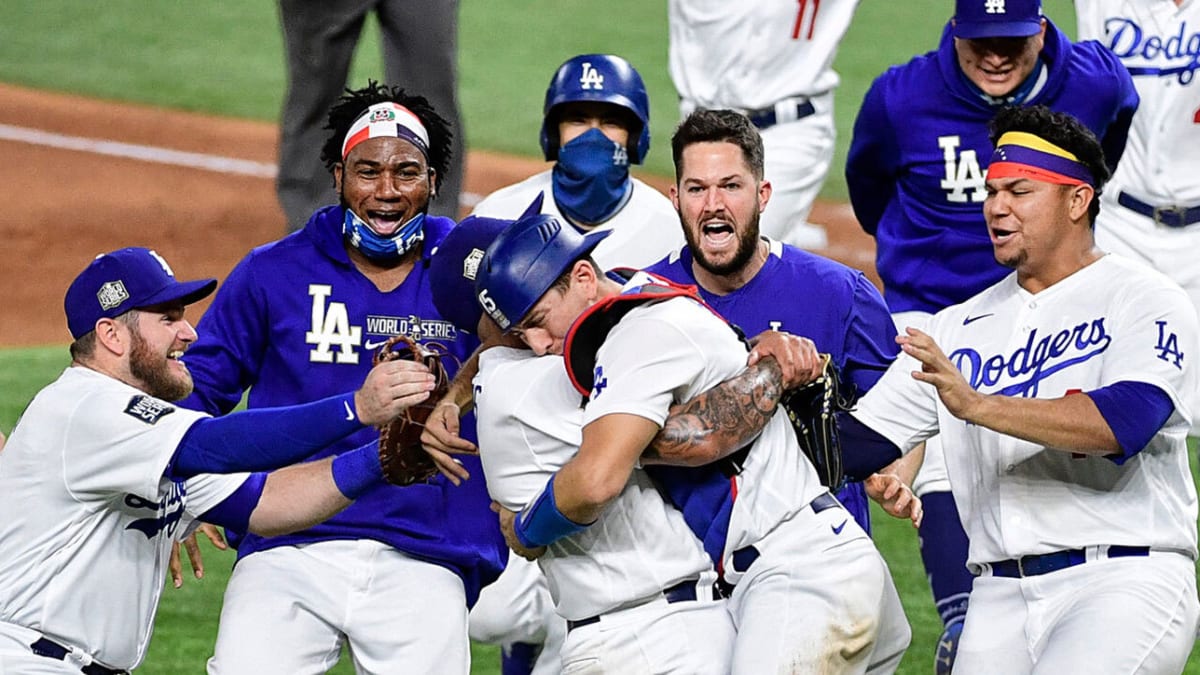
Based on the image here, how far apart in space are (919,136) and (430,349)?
216cm

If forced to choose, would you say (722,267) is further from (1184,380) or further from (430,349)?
(1184,380)

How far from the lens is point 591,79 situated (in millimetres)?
6902

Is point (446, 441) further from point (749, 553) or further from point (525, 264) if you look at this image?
point (749, 553)

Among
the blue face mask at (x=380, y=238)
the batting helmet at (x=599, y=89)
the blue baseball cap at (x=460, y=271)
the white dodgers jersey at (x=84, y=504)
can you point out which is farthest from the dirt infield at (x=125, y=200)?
the white dodgers jersey at (x=84, y=504)

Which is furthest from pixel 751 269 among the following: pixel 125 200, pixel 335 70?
pixel 125 200

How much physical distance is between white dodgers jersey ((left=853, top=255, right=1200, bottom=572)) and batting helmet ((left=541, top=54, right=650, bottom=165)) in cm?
185

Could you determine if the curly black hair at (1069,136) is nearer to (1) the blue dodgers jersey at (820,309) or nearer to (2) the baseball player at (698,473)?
(1) the blue dodgers jersey at (820,309)

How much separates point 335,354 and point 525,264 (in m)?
1.25

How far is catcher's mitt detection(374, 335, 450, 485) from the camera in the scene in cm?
537

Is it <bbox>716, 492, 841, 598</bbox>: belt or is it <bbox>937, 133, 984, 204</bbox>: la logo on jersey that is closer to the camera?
<bbox>716, 492, 841, 598</bbox>: belt

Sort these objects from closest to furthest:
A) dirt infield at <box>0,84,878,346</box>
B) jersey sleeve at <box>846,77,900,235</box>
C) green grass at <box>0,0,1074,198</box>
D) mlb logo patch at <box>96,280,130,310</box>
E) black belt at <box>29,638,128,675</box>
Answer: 1. black belt at <box>29,638,128,675</box>
2. mlb logo patch at <box>96,280,130,310</box>
3. jersey sleeve at <box>846,77,900,235</box>
4. dirt infield at <box>0,84,878,346</box>
5. green grass at <box>0,0,1074,198</box>

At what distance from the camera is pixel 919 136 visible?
706 centimetres

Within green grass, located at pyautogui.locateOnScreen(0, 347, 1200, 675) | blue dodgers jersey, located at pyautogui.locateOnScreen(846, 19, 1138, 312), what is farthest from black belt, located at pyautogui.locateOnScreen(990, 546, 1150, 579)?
green grass, located at pyautogui.locateOnScreen(0, 347, 1200, 675)

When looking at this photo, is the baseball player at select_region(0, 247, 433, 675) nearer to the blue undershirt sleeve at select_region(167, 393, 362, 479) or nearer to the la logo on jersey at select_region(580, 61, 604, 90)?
the blue undershirt sleeve at select_region(167, 393, 362, 479)
